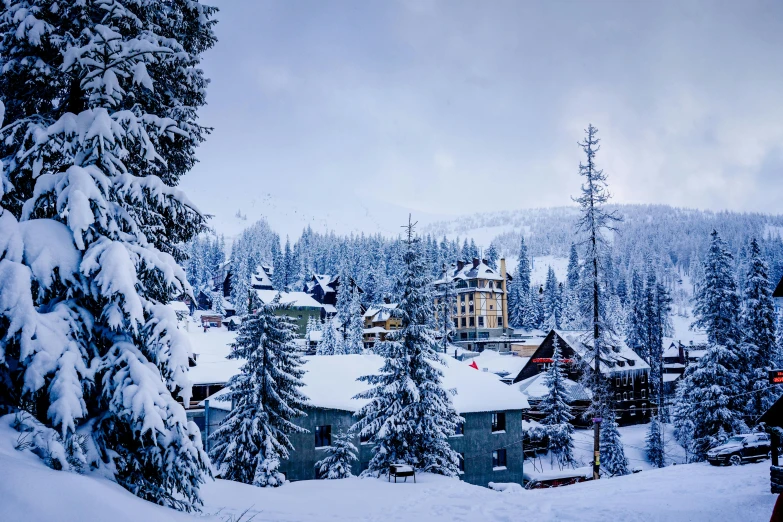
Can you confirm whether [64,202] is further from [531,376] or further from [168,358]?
[531,376]

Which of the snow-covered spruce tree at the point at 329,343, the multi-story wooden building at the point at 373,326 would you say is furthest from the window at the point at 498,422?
the multi-story wooden building at the point at 373,326

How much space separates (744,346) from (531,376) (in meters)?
28.5

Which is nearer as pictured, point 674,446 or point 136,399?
point 136,399

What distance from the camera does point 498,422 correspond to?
3594 centimetres

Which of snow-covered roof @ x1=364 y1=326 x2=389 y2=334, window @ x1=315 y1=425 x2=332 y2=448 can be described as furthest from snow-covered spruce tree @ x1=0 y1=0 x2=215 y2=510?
snow-covered roof @ x1=364 y1=326 x2=389 y2=334

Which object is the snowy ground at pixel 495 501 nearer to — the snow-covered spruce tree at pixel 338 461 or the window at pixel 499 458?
the snow-covered spruce tree at pixel 338 461

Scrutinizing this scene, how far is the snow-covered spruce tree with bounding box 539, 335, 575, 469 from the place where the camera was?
140 ft

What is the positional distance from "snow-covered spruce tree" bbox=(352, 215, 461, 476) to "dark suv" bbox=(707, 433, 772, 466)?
46.1 feet

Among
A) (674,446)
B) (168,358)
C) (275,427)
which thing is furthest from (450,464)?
(674,446)

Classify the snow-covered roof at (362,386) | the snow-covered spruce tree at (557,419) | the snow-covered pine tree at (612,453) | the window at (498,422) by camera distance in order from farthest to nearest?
the snow-covered spruce tree at (557,419), the snow-covered pine tree at (612,453), the window at (498,422), the snow-covered roof at (362,386)

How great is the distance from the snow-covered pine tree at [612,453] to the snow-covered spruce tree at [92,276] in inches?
1598

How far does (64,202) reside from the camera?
645cm

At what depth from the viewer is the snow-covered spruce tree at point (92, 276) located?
5.80 m

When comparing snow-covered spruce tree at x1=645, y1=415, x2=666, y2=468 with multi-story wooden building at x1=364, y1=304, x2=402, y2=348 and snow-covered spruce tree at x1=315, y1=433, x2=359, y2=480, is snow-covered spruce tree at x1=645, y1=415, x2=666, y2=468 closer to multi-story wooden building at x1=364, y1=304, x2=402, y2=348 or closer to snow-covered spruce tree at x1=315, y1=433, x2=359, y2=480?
snow-covered spruce tree at x1=315, y1=433, x2=359, y2=480
